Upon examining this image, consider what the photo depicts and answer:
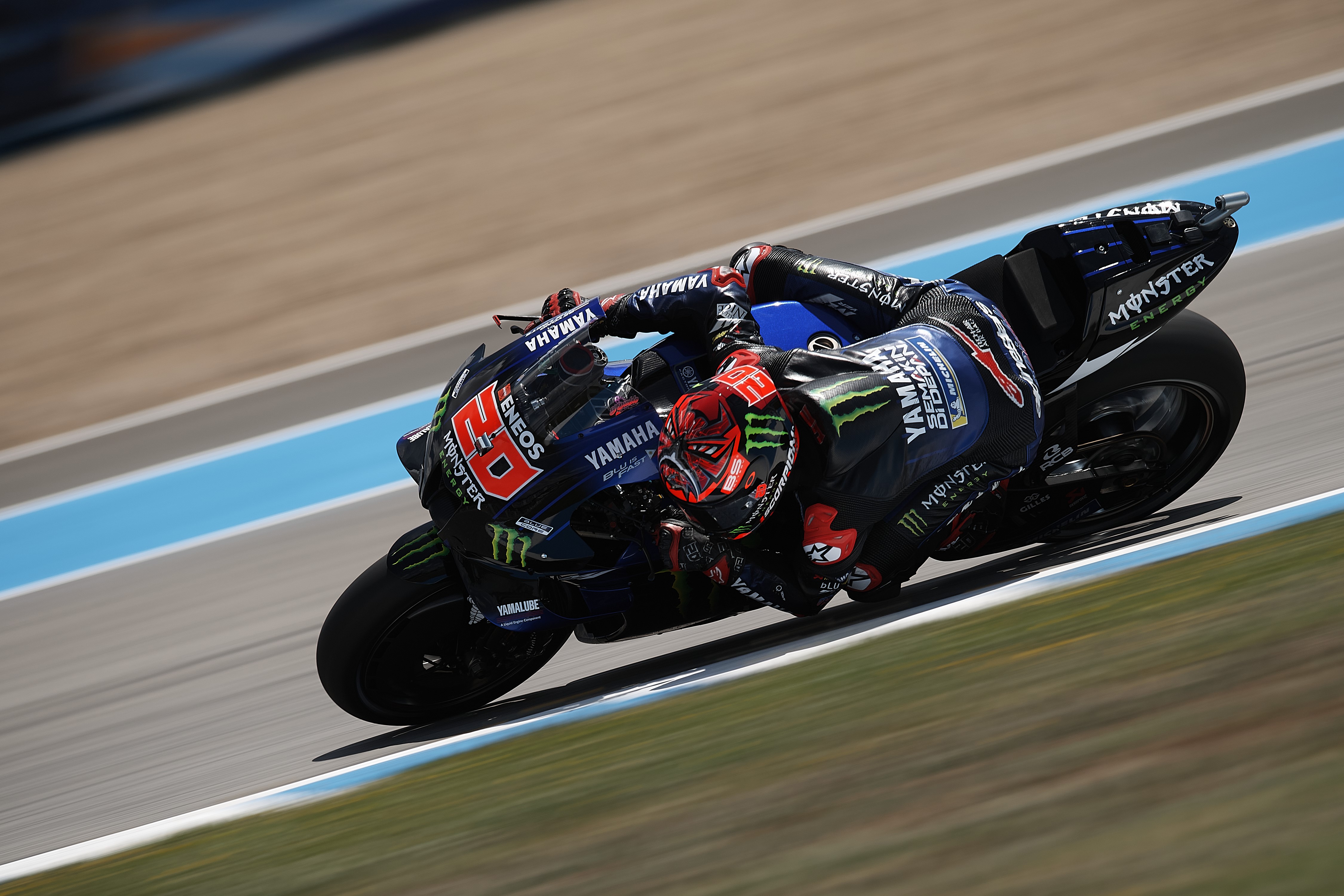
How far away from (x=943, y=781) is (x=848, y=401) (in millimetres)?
1193

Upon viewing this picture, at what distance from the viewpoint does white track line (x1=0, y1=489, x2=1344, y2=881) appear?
3723 millimetres

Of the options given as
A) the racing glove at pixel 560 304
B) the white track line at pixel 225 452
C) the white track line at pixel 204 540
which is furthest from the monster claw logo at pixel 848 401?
the white track line at pixel 225 452

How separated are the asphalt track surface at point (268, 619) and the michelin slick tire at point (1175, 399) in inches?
3.5

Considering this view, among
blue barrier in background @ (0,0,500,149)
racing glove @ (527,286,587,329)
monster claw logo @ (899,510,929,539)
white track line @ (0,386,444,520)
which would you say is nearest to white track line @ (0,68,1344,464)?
white track line @ (0,386,444,520)

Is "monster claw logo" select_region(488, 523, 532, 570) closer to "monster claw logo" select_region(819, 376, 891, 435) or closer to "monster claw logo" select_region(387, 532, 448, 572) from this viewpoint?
"monster claw logo" select_region(387, 532, 448, 572)

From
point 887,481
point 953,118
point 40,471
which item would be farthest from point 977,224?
point 40,471

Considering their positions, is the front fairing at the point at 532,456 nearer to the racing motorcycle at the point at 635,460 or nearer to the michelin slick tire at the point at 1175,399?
the racing motorcycle at the point at 635,460

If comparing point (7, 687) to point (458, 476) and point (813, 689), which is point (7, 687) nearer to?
point (458, 476)

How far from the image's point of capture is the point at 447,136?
12.1m

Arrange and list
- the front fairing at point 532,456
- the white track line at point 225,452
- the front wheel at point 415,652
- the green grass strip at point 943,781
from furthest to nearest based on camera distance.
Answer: the white track line at point 225,452, the front wheel at point 415,652, the front fairing at point 532,456, the green grass strip at point 943,781

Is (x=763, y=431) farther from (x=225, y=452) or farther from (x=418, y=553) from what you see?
(x=225, y=452)

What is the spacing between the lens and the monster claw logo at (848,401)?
3.56m

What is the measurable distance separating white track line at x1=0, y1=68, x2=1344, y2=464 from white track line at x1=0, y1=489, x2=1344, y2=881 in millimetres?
4448

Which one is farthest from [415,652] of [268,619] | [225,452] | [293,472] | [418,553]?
[225,452]
